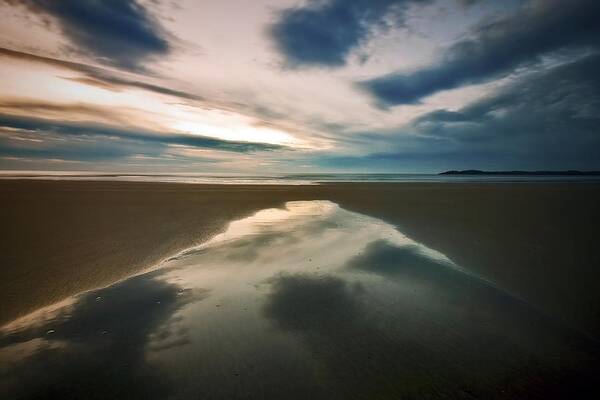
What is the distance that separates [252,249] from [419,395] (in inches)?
248

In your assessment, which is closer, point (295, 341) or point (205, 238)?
point (295, 341)

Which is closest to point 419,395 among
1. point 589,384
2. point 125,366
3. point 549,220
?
point 589,384

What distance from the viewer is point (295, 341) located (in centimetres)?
394

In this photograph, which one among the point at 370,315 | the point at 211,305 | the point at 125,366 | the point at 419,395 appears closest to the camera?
the point at 419,395

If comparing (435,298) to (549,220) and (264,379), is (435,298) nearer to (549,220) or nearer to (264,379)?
(264,379)

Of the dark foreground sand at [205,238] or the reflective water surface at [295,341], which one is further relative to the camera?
the dark foreground sand at [205,238]

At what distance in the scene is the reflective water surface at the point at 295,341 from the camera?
311cm

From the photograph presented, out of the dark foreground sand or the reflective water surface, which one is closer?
the reflective water surface

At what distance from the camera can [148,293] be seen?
5.54 metres

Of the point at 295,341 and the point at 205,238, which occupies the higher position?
the point at 295,341

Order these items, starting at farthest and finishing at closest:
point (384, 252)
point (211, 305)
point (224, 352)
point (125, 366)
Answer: point (384, 252) → point (211, 305) → point (224, 352) → point (125, 366)

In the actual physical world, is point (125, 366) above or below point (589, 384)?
below

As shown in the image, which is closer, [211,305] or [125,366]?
[125,366]

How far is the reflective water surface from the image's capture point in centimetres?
311
